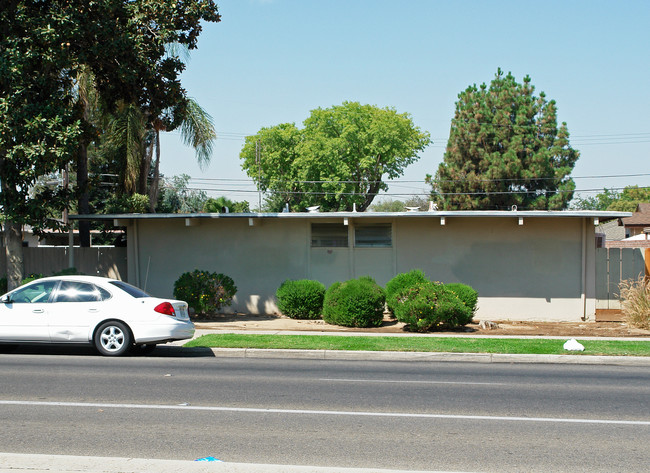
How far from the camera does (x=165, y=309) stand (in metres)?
12.6

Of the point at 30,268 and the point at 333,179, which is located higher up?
the point at 333,179

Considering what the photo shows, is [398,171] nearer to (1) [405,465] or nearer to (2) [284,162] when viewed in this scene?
(2) [284,162]

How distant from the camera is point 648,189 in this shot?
340ft

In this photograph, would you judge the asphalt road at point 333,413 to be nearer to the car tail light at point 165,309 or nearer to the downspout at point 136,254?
the car tail light at point 165,309

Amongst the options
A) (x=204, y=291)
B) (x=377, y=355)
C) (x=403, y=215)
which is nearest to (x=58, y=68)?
(x=204, y=291)

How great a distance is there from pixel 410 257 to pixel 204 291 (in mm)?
6436

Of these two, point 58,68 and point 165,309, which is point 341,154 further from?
point 165,309

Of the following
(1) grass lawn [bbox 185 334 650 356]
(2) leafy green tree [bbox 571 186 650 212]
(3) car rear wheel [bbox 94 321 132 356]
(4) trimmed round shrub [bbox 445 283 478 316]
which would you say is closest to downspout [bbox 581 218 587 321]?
(4) trimmed round shrub [bbox 445 283 478 316]

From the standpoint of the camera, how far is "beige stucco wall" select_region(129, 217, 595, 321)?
20.4m

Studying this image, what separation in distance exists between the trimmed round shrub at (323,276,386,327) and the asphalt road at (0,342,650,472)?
556 cm

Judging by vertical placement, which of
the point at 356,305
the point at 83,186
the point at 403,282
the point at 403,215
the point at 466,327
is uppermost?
the point at 83,186

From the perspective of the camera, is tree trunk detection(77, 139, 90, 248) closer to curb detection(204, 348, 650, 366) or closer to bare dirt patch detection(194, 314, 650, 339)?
bare dirt patch detection(194, 314, 650, 339)

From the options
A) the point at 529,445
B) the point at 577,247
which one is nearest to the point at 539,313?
the point at 577,247

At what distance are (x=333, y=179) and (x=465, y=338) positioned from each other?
4739 centimetres
